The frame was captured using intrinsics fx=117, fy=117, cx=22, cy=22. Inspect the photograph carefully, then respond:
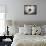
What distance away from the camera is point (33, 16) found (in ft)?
15.9

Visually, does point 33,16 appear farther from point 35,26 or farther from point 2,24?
point 2,24

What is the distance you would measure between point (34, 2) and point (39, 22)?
0.85m

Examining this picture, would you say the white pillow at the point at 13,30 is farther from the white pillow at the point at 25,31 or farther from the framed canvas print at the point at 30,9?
the framed canvas print at the point at 30,9

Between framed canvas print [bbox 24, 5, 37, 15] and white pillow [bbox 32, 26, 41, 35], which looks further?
framed canvas print [bbox 24, 5, 37, 15]

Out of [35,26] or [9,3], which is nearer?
[35,26]

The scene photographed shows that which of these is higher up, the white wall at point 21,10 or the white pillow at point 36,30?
the white wall at point 21,10

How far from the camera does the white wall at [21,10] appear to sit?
484 cm

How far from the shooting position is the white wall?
191 inches

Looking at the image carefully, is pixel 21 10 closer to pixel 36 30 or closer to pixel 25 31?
pixel 25 31

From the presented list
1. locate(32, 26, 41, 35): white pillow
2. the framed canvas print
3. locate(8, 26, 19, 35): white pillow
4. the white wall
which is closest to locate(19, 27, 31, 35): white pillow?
locate(32, 26, 41, 35): white pillow

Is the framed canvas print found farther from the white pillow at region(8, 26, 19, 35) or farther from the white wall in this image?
the white pillow at region(8, 26, 19, 35)

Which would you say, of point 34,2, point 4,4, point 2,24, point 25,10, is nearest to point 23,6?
point 25,10

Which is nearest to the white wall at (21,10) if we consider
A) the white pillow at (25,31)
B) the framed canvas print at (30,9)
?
the framed canvas print at (30,9)

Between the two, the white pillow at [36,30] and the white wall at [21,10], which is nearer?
the white pillow at [36,30]
